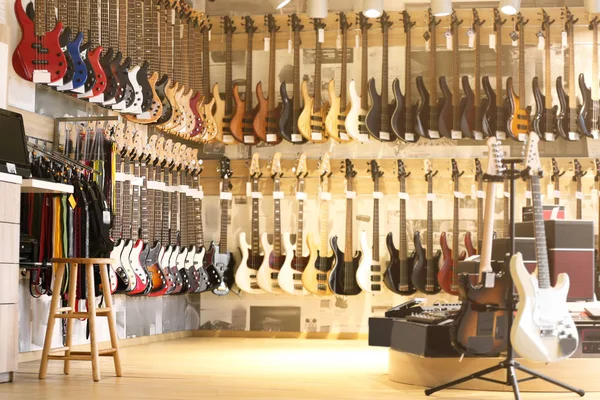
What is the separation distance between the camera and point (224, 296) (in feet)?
29.4

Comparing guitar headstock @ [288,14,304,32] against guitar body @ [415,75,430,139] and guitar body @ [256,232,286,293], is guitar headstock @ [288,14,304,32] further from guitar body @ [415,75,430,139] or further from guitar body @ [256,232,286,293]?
guitar body @ [256,232,286,293]

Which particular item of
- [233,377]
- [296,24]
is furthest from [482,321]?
[296,24]

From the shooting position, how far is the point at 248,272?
8.55 metres

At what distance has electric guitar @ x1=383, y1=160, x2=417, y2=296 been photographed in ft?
27.2

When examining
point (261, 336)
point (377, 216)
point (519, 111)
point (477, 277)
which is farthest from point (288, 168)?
point (477, 277)

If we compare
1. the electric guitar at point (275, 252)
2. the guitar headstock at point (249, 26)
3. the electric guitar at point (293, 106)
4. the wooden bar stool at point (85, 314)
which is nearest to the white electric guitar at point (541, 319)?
the wooden bar stool at point (85, 314)

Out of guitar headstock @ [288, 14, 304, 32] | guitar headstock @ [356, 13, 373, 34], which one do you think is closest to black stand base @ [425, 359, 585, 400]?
guitar headstock @ [356, 13, 373, 34]

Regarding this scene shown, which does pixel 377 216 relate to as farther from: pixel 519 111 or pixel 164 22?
pixel 164 22

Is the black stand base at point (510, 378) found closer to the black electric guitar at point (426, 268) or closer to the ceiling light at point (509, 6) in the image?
the black electric guitar at point (426, 268)

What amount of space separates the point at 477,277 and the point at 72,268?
223cm

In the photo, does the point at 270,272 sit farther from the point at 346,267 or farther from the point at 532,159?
the point at 532,159

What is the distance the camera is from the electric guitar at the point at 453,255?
26.9ft

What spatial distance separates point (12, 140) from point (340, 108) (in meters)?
3.77

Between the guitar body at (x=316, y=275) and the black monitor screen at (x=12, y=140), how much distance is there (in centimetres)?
349
